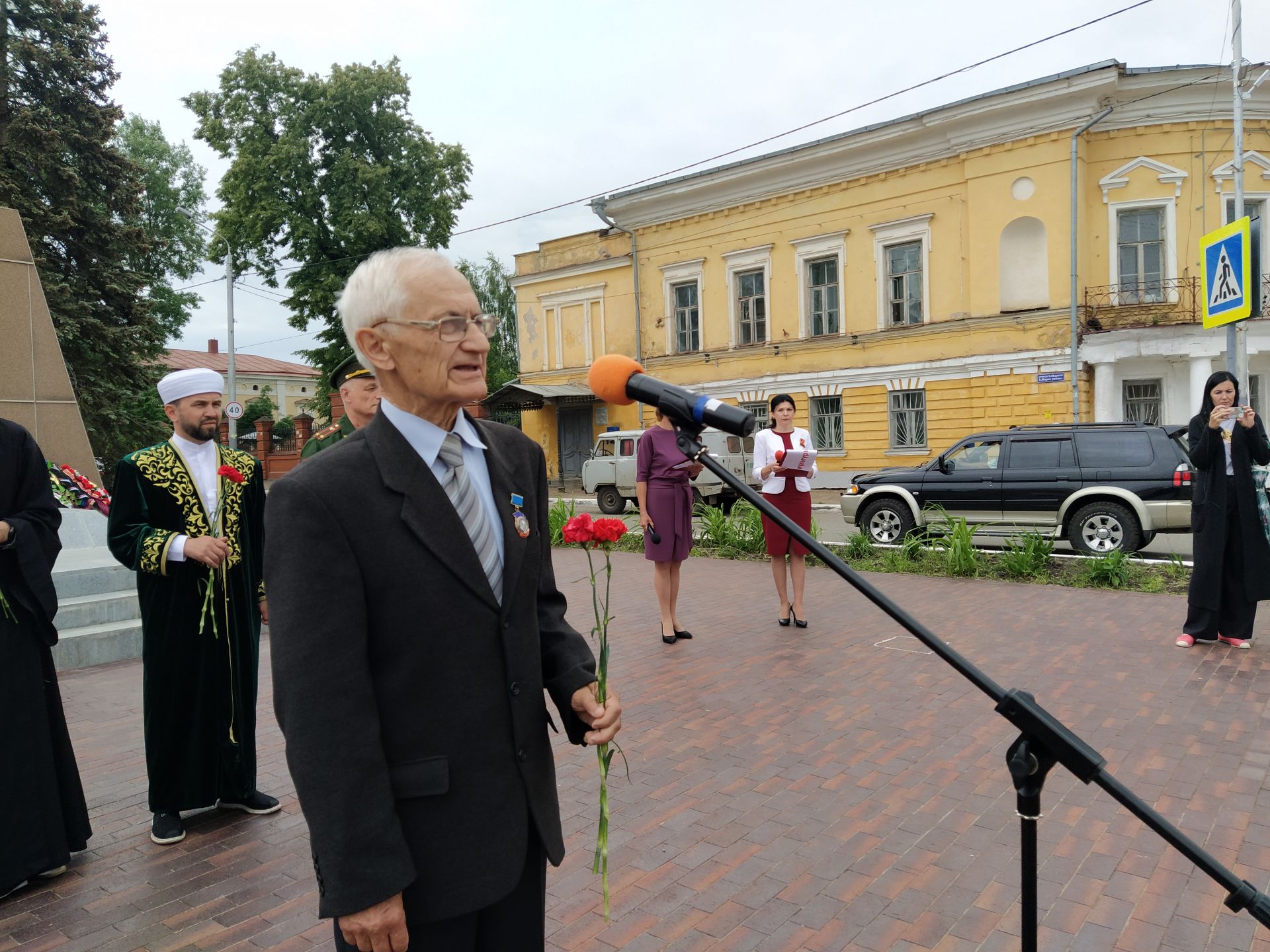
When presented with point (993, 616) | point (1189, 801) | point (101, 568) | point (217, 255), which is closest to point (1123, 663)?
point (993, 616)

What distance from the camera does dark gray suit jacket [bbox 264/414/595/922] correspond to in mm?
1549

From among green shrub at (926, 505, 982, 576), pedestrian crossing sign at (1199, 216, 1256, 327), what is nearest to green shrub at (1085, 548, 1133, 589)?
green shrub at (926, 505, 982, 576)

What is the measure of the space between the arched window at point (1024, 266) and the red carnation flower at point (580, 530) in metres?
21.0

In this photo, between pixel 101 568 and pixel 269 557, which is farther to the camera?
pixel 101 568

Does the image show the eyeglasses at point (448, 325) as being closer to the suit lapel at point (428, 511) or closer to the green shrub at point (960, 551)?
the suit lapel at point (428, 511)

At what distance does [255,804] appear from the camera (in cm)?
402

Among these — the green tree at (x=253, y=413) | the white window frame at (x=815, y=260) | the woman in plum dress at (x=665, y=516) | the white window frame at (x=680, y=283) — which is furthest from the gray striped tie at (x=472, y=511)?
the green tree at (x=253, y=413)

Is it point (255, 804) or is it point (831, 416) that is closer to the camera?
point (255, 804)

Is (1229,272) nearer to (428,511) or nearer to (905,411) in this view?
Answer: (428,511)

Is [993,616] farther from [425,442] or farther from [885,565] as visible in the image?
[425,442]

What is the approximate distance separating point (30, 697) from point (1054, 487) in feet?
37.0

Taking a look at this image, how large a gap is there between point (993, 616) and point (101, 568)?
7.84m

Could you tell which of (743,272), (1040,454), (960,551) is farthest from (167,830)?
(743,272)

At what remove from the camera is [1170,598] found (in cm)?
812
